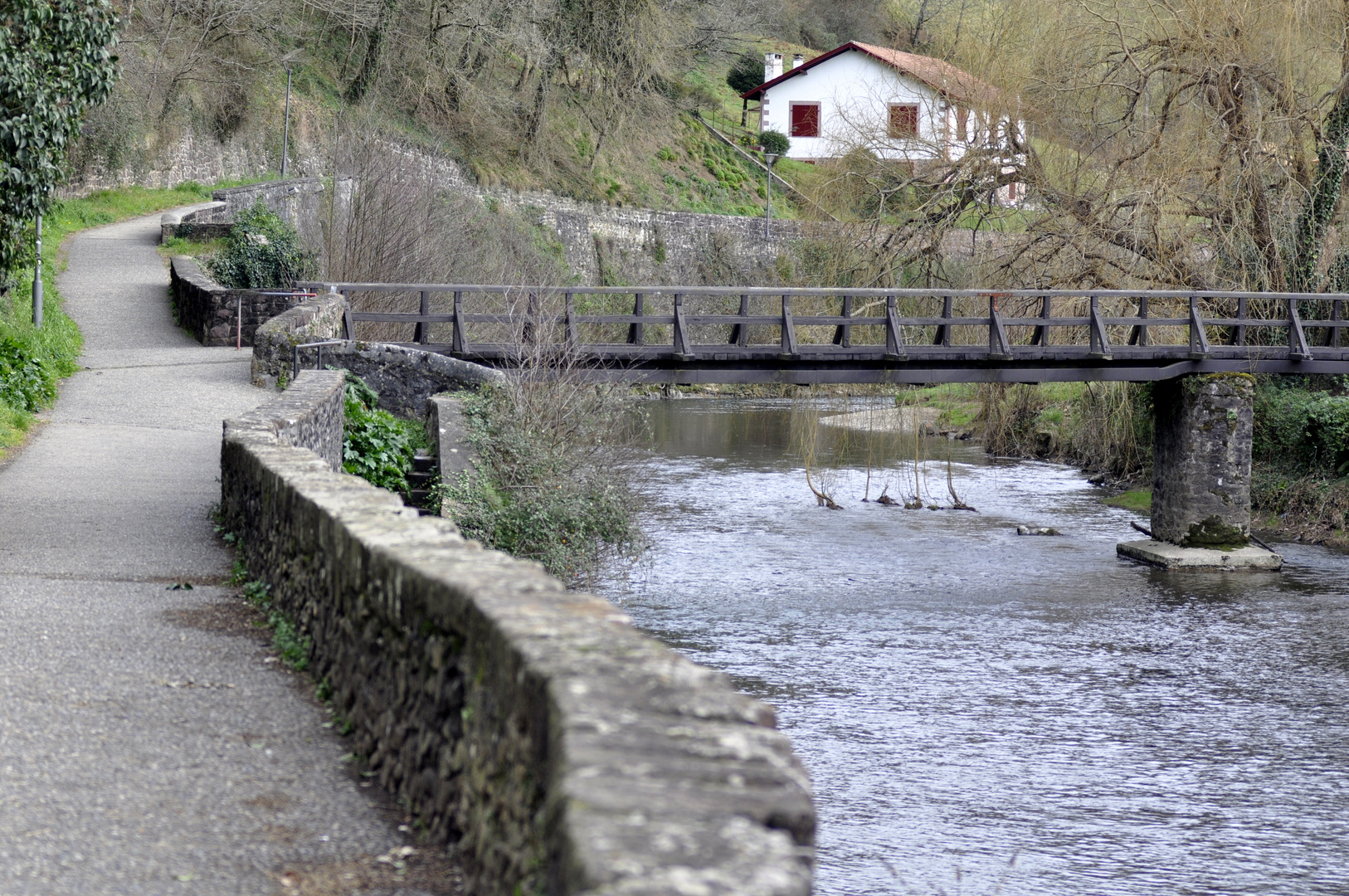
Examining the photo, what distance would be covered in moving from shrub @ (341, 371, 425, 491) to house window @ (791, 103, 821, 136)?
5332cm

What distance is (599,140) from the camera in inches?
2185

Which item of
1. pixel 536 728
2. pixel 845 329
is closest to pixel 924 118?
pixel 845 329

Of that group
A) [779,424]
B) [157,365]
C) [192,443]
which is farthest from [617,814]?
[779,424]

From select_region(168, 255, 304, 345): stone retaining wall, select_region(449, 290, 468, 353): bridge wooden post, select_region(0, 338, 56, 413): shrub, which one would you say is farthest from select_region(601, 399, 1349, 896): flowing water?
select_region(0, 338, 56, 413): shrub

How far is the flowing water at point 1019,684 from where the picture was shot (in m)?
11.2

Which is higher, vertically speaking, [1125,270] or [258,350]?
[1125,270]

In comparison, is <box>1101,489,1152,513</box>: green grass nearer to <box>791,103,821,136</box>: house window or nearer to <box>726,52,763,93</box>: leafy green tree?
<box>791,103,821,136</box>: house window

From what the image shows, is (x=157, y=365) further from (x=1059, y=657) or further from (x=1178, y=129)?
(x=1178, y=129)

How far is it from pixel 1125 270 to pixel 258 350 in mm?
14575

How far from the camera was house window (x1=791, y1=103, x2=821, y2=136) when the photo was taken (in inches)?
2657

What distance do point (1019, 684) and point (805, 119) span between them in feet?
183

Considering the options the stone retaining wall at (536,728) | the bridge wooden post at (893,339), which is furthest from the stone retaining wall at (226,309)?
the stone retaining wall at (536,728)

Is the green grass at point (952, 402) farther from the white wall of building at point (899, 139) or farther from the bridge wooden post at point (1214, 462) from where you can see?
the bridge wooden post at point (1214, 462)

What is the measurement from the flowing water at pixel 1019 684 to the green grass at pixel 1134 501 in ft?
2.17
